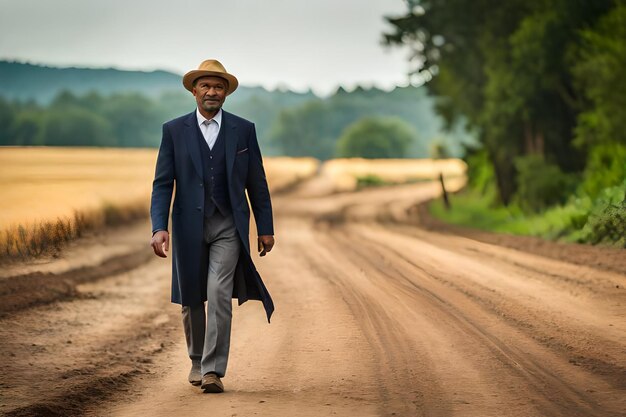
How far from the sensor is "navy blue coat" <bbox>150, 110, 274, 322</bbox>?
21.7 ft

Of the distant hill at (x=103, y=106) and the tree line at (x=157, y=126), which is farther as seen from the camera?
the tree line at (x=157, y=126)

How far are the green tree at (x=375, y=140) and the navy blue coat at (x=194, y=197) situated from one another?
130780 mm

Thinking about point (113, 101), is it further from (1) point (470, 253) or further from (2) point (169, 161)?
(2) point (169, 161)

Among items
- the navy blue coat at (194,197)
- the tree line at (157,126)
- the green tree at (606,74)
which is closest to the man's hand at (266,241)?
the navy blue coat at (194,197)

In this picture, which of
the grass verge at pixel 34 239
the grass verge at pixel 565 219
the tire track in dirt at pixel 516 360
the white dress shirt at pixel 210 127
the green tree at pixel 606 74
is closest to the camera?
the tire track in dirt at pixel 516 360

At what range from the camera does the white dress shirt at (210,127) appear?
6.73 m

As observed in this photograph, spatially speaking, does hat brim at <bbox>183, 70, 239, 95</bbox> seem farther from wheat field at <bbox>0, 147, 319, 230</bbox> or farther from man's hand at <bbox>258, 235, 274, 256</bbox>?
wheat field at <bbox>0, 147, 319, 230</bbox>

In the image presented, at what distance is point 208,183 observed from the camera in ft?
21.9

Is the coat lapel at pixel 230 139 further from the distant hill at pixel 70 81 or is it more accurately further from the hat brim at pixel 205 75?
the distant hill at pixel 70 81

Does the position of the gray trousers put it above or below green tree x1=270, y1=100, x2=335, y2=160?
below

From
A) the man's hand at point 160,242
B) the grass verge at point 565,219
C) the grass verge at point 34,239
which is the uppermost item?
the man's hand at point 160,242

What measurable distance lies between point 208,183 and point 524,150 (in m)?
24.2

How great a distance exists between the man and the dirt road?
0.52 metres

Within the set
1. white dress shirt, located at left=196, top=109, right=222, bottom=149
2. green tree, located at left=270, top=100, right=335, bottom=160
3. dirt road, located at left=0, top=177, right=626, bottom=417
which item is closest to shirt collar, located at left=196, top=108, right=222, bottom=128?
white dress shirt, located at left=196, top=109, right=222, bottom=149
